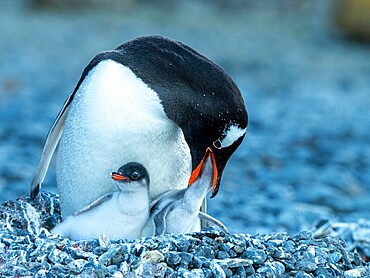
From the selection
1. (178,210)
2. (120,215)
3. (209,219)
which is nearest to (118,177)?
(120,215)

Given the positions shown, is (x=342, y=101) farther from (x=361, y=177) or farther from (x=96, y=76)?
(x=96, y=76)

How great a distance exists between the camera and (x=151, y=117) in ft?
14.1

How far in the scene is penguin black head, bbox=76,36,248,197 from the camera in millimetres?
4246

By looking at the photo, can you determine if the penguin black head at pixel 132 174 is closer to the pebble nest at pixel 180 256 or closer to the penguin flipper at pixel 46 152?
the pebble nest at pixel 180 256

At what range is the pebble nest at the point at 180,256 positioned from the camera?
3652 millimetres

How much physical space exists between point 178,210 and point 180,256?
0.52 m

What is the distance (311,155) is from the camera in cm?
973

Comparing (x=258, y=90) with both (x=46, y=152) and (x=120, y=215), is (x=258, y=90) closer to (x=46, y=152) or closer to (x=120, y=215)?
(x=46, y=152)

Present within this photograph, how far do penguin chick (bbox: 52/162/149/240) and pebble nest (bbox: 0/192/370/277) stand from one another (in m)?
0.19

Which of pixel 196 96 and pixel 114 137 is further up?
pixel 196 96

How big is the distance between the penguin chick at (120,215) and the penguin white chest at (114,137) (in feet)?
0.57

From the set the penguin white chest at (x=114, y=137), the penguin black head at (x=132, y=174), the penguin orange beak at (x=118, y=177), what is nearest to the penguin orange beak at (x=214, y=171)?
the penguin white chest at (x=114, y=137)

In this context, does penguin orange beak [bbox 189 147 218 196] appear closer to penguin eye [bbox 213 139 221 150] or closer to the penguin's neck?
penguin eye [bbox 213 139 221 150]

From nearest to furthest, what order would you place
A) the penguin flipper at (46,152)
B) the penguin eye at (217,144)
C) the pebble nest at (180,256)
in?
the pebble nest at (180,256) → the penguin eye at (217,144) → the penguin flipper at (46,152)
